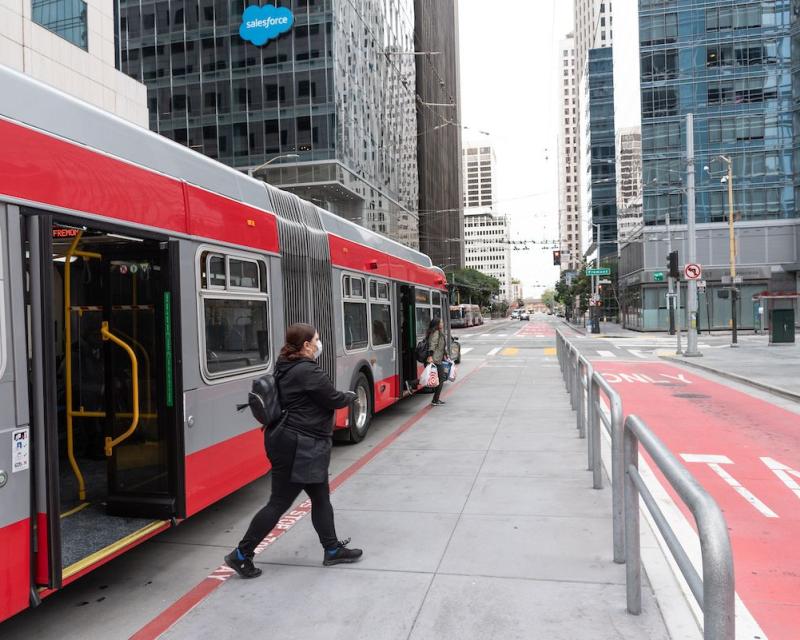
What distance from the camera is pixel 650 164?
161 ft

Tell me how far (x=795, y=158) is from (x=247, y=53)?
129 feet

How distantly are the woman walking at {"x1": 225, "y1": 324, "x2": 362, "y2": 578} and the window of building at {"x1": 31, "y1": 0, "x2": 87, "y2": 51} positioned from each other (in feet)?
81.4

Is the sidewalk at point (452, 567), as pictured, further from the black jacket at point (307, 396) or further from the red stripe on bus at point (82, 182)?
the red stripe on bus at point (82, 182)

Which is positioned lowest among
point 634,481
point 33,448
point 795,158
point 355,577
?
point 355,577

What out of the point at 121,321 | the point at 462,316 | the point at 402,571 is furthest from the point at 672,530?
the point at 462,316

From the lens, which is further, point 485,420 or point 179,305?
point 485,420

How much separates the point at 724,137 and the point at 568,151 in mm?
130769

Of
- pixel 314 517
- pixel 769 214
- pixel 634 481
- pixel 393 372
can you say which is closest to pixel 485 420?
pixel 393 372

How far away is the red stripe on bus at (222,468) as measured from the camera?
4961 mm

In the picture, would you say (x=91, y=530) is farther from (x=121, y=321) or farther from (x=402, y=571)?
(x=402, y=571)

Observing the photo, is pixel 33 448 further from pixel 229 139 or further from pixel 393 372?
pixel 229 139

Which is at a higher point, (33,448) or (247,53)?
(247,53)

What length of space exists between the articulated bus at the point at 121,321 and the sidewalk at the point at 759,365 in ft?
36.9

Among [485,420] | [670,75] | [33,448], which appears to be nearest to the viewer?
[33,448]
